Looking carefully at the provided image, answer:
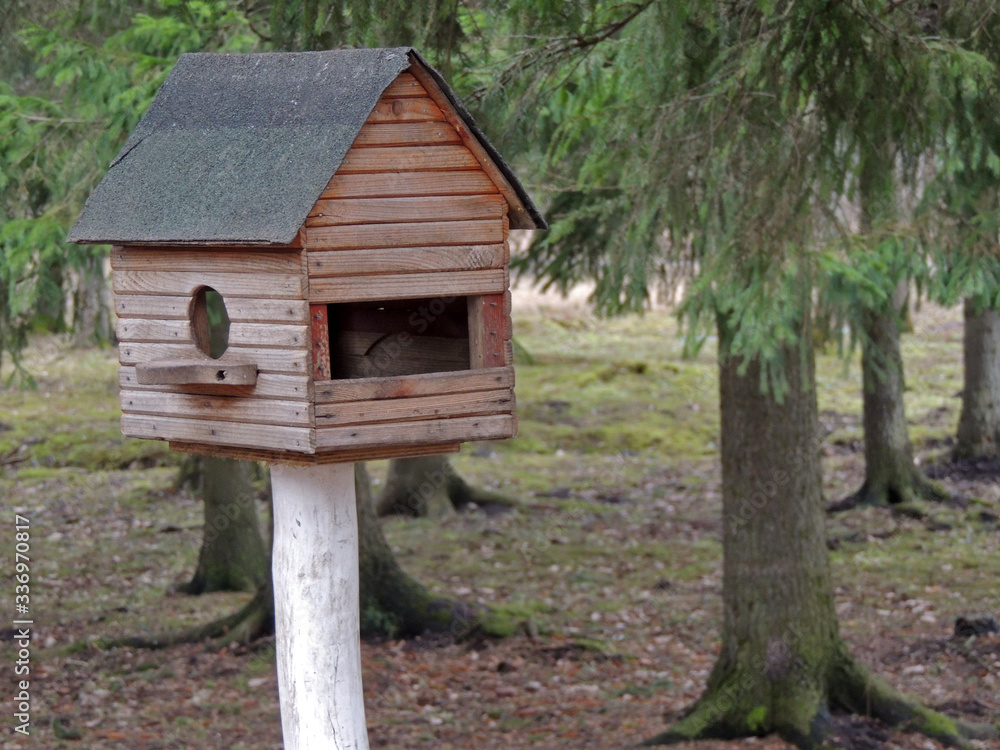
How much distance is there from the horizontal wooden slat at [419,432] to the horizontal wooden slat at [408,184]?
2.09 feet

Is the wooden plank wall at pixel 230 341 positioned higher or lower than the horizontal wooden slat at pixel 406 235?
lower

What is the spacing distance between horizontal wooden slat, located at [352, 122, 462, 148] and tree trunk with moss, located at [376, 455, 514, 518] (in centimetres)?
877

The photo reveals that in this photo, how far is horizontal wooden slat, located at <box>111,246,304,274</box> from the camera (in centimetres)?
278

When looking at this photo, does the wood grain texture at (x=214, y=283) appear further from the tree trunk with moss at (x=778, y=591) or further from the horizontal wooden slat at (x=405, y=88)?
the tree trunk with moss at (x=778, y=591)

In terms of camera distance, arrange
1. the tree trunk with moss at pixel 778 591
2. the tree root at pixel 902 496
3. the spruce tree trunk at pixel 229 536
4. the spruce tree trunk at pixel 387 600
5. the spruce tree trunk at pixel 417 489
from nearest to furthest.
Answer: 1. the tree trunk with moss at pixel 778 591
2. the spruce tree trunk at pixel 387 600
3. the spruce tree trunk at pixel 229 536
4. the tree root at pixel 902 496
5. the spruce tree trunk at pixel 417 489

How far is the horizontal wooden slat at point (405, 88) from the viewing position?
2824 mm

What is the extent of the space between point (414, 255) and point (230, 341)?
22.8 inches

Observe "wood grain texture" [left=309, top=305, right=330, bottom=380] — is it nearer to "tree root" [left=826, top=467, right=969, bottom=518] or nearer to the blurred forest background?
the blurred forest background

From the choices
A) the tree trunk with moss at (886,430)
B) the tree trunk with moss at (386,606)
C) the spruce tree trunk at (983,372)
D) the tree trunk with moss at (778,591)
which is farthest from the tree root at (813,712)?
the spruce tree trunk at (983,372)

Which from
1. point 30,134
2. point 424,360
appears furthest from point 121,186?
point 30,134

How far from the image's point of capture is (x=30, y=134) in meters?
5.88

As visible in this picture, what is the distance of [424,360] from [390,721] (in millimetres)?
3784

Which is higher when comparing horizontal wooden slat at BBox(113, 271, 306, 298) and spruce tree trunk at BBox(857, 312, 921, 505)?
horizontal wooden slat at BBox(113, 271, 306, 298)

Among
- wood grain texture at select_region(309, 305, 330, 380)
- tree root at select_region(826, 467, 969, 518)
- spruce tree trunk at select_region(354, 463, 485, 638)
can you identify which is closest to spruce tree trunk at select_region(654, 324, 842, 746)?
spruce tree trunk at select_region(354, 463, 485, 638)
